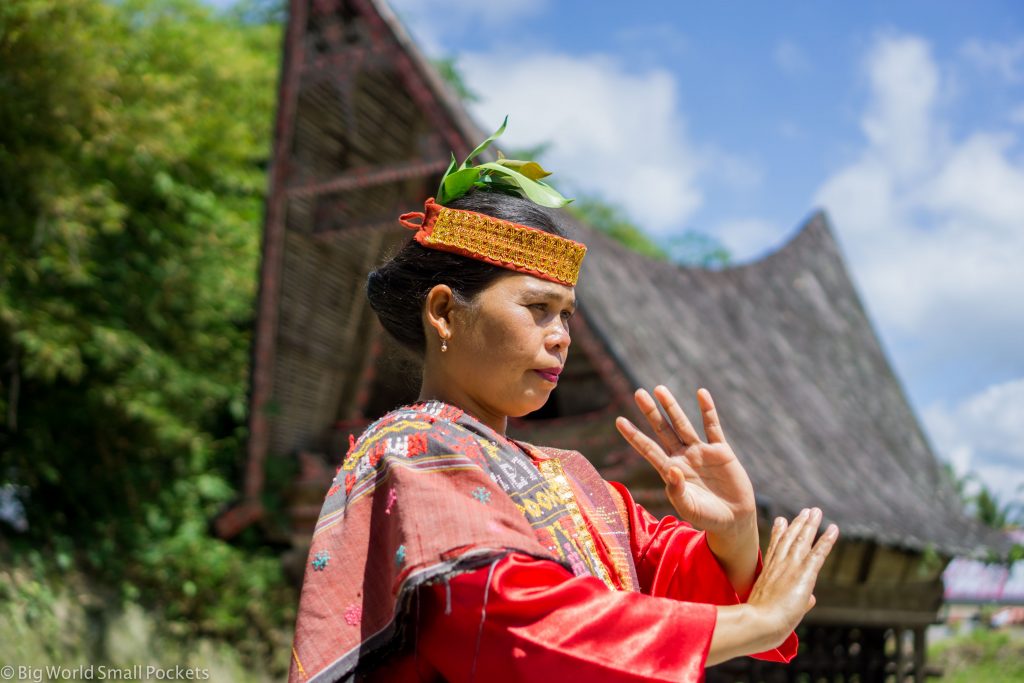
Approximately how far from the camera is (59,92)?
7488mm

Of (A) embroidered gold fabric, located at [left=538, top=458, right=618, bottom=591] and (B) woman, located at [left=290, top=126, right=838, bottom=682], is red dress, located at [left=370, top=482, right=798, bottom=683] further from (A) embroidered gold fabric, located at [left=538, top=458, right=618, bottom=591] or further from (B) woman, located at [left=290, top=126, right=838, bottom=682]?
(A) embroidered gold fabric, located at [left=538, top=458, right=618, bottom=591]

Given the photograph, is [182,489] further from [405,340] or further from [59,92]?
[405,340]

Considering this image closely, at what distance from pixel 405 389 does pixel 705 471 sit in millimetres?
4186

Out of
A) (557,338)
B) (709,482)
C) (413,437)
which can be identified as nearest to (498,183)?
(557,338)

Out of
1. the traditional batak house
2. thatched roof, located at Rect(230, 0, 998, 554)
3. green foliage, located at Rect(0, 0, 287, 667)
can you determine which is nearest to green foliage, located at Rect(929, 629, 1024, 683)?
the traditional batak house

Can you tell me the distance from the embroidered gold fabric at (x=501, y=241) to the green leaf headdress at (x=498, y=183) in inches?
3.8

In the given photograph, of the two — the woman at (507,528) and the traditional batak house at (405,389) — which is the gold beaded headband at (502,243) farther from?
the traditional batak house at (405,389)

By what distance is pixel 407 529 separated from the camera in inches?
65.6

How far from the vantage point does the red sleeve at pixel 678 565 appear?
82.3 inches

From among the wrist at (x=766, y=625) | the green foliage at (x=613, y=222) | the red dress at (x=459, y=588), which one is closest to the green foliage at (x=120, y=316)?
the red dress at (x=459, y=588)

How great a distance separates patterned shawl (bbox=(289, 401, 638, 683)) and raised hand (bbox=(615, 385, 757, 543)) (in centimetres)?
20

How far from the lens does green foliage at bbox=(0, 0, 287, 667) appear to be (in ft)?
24.4

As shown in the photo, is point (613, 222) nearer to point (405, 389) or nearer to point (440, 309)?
point (405, 389)

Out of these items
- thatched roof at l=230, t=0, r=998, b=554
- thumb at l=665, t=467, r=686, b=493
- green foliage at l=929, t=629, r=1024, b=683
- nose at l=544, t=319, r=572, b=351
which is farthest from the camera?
green foliage at l=929, t=629, r=1024, b=683
